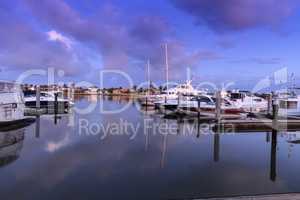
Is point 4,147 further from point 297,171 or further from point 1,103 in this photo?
point 297,171

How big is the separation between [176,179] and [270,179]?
8.03ft

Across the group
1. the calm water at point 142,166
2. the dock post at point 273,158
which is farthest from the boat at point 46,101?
the dock post at point 273,158

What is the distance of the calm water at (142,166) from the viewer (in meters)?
7.21

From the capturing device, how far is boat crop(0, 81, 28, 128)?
1553 cm

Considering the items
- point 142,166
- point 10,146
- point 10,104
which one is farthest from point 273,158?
point 10,104

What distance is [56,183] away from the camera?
299 inches

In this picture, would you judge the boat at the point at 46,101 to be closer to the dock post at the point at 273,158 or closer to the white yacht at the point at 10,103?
the white yacht at the point at 10,103

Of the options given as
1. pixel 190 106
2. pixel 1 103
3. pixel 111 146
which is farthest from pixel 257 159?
pixel 190 106

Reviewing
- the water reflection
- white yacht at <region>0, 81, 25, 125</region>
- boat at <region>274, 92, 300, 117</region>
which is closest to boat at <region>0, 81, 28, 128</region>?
white yacht at <region>0, 81, 25, 125</region>

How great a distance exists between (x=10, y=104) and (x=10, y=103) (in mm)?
70

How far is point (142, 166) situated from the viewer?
9.53m

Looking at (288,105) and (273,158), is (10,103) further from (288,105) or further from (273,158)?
(288,105)

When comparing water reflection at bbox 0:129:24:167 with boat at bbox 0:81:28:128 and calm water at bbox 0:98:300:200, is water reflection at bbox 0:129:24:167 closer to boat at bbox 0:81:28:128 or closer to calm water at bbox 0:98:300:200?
calm water at bbox 0:98:300:200

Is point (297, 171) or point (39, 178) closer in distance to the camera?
point (39, 178)
